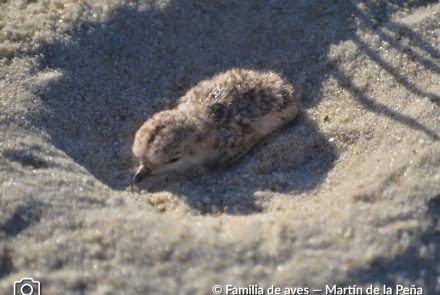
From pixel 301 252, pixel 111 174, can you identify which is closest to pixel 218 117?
pixel 111 174

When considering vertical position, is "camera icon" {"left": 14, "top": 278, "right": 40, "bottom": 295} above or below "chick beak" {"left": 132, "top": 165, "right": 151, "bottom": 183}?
above

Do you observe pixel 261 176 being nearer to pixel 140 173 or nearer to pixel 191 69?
pixel 140 173

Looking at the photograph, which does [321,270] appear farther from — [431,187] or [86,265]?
[86,265]

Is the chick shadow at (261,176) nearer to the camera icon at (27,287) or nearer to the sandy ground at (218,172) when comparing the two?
the sandy ground at (218,172)
